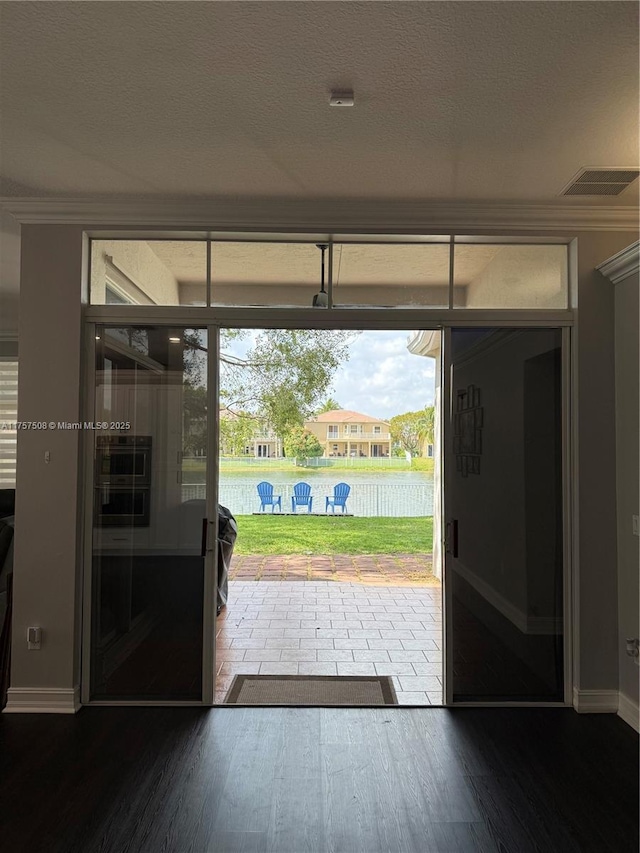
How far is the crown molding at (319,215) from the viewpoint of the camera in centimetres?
329

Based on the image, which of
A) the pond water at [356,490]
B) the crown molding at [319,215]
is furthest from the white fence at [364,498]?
the crown molding at [319,215]

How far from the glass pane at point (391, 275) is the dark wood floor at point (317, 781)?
2360 mm

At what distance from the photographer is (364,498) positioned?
1028cm

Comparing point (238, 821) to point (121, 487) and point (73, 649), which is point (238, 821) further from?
point (121, 487)

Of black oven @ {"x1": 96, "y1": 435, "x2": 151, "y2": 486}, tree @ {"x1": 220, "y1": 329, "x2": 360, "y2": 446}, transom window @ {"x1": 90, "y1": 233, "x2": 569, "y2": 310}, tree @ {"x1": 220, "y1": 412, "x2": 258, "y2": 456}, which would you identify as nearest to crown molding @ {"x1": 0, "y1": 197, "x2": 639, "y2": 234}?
transom window @ {"x1": 90, "y1": 233, "x2": 569, "y2": 310}

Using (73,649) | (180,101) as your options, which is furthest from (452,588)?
(180,101)

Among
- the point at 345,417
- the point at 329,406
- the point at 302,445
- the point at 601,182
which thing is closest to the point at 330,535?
the point at 302,445

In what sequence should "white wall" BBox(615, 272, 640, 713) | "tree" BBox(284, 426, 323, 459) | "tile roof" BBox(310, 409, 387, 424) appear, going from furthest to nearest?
"tree" BBox(284, 426, 323, 459) → "tile roof" BBox(310, 409, 387, 424) → "white wall" BBox(615, 272, 640, 713)

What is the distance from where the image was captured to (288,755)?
2795mm

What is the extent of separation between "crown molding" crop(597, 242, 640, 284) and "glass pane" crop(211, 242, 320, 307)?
159 cm

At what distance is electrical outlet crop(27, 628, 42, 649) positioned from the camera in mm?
3268

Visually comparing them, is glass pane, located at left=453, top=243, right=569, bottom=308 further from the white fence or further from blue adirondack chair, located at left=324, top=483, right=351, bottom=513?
blue adirondack chair, located at left=324, top=483, right=351, bottom=513

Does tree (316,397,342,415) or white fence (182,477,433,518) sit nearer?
tree (316,397,342,415)

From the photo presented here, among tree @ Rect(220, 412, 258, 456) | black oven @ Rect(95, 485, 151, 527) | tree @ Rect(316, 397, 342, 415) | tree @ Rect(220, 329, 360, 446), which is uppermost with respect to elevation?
tree @ Rect(220, 329, 360, 446)
